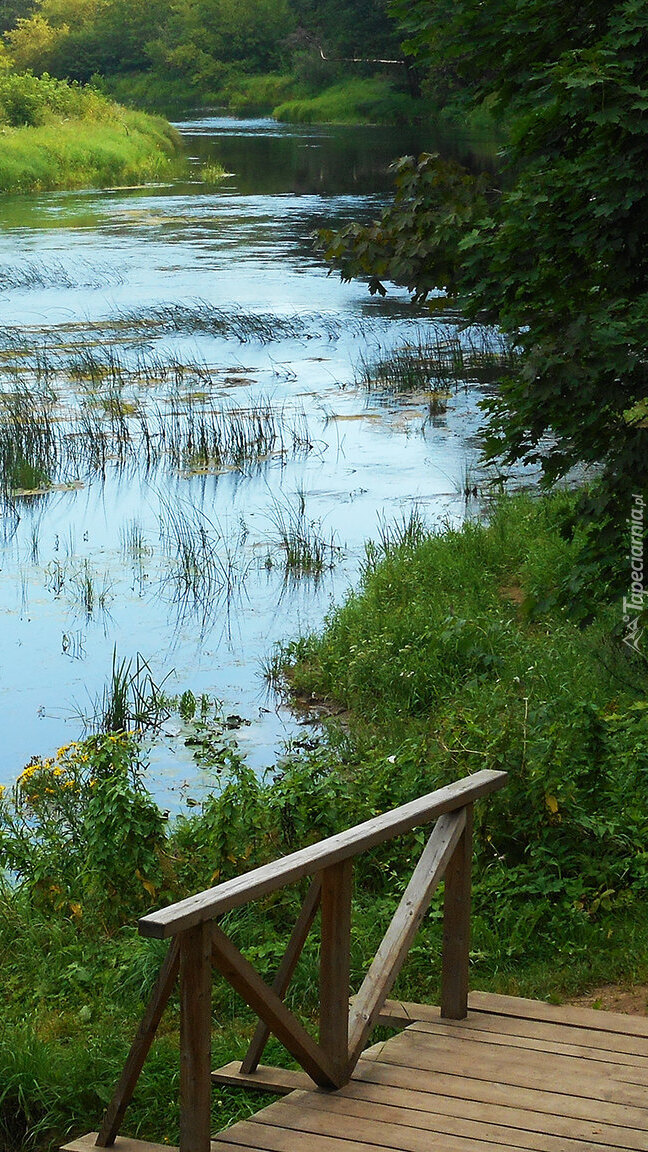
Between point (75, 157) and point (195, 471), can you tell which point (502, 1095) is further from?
point (75, 157)

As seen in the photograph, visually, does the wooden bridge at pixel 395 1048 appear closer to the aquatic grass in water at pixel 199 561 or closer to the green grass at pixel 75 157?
the aquatic grass in water at pixel 199 561

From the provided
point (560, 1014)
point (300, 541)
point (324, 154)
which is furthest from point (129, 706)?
point (324, 154)

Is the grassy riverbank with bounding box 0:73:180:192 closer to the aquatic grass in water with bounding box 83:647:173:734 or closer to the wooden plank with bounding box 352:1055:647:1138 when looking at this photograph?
the aquatic grass in water with bounding box 83:647:173:734

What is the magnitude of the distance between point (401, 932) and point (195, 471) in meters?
10.1

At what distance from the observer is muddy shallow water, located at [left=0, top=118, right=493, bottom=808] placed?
353 inches

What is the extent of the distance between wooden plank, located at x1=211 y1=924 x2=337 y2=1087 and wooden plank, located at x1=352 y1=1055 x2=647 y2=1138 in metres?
0.17

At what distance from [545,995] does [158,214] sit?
101 feet

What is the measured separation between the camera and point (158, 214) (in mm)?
33469

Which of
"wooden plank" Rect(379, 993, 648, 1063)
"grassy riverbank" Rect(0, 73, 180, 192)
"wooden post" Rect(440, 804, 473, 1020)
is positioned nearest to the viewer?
"wooden plank" Rect(379, 993, 648, 1063)

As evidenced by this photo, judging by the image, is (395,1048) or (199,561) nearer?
(395,1048)

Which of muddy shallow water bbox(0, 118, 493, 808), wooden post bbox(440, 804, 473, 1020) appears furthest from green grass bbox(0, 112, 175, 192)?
wooden post bbox(440, 804, 473, 1020)

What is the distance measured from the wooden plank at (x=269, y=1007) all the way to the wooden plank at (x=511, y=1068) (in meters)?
0.28

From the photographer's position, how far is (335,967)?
11.8 feet

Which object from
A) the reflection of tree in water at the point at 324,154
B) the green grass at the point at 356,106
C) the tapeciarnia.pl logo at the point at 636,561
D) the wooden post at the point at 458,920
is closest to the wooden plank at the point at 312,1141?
the wooden post at the point at 458,920
